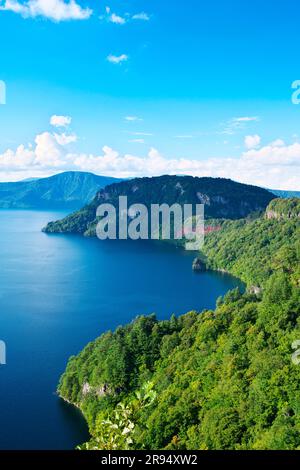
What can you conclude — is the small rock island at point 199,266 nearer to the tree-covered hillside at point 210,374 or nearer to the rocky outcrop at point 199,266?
the rocky outcrop at point 199,266

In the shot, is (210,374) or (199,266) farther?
(199,266)

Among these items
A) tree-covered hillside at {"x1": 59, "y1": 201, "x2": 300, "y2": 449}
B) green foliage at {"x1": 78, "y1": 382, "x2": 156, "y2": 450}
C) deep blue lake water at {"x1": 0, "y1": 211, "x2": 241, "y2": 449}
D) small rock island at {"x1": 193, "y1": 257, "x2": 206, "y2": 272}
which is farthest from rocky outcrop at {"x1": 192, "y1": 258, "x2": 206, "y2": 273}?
green foliage at {"x1": 78, "y1": 382, "x2": 156, "y2": 450}

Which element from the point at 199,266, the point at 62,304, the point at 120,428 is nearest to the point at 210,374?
the point at 120,428

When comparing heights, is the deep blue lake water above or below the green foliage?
below

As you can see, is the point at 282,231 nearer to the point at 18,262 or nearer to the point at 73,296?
the point at 73,296

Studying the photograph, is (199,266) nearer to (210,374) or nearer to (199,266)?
(199,266)

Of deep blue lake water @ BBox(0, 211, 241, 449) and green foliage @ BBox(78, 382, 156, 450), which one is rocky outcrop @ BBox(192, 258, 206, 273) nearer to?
deep blue lake water @ BBox(0, 211, 241, 449)
